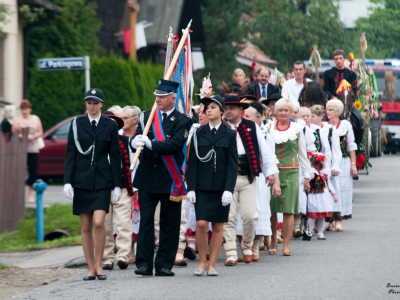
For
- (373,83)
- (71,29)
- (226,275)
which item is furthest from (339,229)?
(71,29)

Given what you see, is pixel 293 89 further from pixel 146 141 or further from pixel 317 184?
pixel 146 141

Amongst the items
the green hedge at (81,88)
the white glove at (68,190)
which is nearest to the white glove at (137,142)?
the white glove at (68,190)

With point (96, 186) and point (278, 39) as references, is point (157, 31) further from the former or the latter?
point (96, 186)

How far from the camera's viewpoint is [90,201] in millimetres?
11125

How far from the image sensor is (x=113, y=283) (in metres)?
Result: 10.9

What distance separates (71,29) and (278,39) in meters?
21.6

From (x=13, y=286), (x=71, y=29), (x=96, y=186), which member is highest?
(x=71, y=29)

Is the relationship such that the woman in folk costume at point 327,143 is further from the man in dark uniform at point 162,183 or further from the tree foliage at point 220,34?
the tree foliage at point 220,34

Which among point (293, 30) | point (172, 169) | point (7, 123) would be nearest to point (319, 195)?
point (172, 169)

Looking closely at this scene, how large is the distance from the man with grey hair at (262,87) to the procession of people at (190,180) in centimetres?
247

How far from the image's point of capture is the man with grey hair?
1747cm

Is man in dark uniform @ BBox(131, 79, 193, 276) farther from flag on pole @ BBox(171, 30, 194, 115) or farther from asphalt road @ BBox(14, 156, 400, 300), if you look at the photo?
flag on pole @ BBox(171, 30, 194, 115)

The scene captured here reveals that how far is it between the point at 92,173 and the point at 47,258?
125 inches

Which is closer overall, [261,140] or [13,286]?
[13,286]
